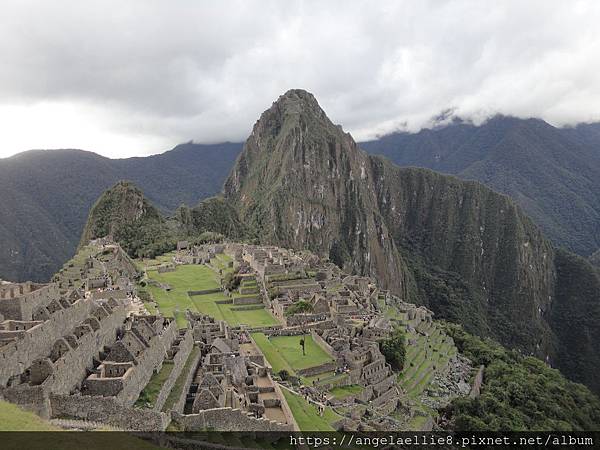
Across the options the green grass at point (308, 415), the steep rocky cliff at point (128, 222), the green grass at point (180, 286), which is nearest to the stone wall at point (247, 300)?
the green grass at point (180, 286)

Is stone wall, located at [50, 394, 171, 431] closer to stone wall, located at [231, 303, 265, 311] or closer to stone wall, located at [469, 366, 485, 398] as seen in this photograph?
stone wall, located at [231, 303, 265, 311]

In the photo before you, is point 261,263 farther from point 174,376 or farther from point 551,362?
point 551,362

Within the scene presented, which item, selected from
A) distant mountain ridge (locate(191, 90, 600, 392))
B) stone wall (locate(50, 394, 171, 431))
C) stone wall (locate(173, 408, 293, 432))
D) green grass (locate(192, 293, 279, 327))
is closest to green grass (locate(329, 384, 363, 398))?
green grass (locate(192, 293, 279, 327))

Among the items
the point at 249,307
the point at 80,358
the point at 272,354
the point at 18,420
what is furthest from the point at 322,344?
the point at 18,420

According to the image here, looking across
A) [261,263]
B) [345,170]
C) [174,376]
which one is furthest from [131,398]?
[345,170]

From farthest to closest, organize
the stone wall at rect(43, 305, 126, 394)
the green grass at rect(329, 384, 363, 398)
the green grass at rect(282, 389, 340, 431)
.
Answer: the green grass at rect(329, 384, 363, 398)
the green grass at rect(282, 389, 340, 431)
the stone wall at rect(43, 305, 126, 394)

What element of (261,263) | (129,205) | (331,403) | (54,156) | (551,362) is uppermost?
(54,156)
